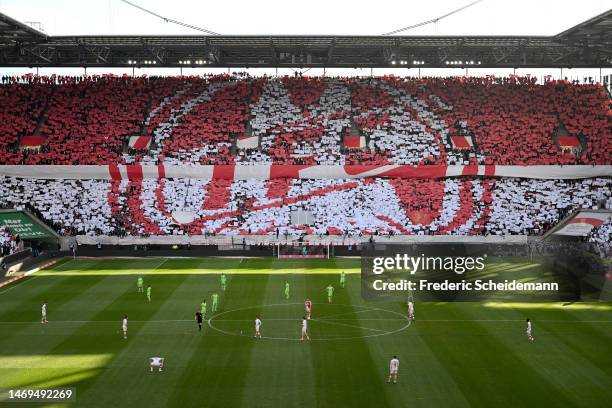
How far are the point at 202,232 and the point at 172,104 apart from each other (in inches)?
636

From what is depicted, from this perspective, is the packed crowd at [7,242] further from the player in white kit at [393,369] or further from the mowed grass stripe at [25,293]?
the player in white kit at [393,369]

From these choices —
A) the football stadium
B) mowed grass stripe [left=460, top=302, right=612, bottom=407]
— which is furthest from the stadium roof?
mowed grass stripe [left=460, top=302, right=612, bottom=407]

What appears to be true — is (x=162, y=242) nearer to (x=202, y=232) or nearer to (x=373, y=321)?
(x=202, y=232)

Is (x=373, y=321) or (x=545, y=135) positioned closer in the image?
(x=373, y=321)

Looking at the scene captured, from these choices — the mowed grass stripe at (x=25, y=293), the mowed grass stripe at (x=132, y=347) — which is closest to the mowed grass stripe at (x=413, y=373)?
the mowed grass stripe at (x=132, y=347)

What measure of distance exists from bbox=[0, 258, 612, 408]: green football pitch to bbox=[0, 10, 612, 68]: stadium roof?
90.5 feet

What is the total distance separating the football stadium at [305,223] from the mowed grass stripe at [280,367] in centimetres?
14

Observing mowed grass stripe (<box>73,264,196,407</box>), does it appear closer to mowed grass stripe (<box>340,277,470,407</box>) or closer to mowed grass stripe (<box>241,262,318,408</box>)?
mowed grass stripe (<box>241,262,318,408</box>)

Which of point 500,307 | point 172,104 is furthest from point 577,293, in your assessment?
point 172,104

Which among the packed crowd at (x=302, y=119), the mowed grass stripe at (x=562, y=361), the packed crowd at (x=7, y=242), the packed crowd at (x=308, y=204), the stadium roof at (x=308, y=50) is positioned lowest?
the mowed grass stripe at (x=562, y=361)

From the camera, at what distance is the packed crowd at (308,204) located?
59.4 m

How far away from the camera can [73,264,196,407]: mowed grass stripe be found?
80.9 feet

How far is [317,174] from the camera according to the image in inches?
2493

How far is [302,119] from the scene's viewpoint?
68750 millimetres
